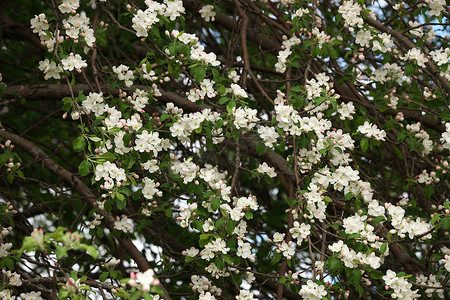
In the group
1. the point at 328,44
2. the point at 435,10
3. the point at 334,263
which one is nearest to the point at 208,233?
the point at 334,263

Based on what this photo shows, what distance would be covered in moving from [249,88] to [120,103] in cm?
140

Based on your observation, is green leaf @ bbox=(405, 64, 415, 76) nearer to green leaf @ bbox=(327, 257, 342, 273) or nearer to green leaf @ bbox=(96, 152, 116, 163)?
green leaf @ bbox=(327, 257, 342, 273)

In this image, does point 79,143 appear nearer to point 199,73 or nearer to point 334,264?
point 199,73

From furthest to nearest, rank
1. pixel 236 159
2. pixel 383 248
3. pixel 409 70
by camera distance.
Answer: pixel 409 70, pixel 236 159, pixel 383 248

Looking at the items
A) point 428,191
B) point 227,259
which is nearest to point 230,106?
point 227,259

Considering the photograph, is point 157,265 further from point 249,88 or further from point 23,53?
point 23,53

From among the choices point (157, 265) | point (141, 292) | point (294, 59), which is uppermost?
point (294, 59)

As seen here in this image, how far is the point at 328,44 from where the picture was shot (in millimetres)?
3883

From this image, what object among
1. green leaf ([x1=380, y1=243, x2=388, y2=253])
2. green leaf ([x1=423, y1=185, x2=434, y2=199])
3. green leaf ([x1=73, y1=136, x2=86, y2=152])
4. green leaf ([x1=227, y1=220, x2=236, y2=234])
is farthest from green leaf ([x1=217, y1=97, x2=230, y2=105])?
green leaf ([x1=423, y1=185, x2=434, y2=199])

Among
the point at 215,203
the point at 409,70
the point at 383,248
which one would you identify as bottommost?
the point at 383,248

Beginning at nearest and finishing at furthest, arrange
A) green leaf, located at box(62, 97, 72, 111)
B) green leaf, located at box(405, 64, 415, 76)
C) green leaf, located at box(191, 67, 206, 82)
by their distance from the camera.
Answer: green leaf, located at box(62, 97, 72, 111) < green leaf, located at box(191, 67, 206, 82) < green leaf, located at box(405, 64, 415, 76)

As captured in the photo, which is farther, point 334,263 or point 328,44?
point 328,44

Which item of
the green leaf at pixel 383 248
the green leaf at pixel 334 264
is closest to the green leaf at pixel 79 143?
the green leaf at pixel 334 264

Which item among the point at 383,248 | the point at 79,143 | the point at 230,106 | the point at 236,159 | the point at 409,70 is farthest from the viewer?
the point at 409,70
